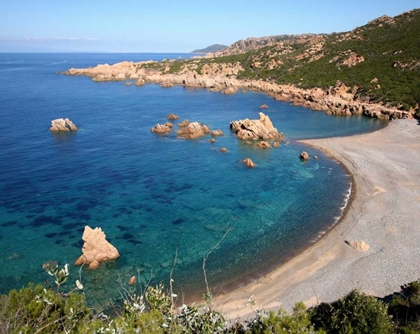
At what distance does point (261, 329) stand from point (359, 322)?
5.41 metres

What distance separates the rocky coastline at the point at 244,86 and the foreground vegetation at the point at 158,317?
69.7 meters

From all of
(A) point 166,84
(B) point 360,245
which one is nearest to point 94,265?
(B) point 360,245

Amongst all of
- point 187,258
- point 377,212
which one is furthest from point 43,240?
point 377,212

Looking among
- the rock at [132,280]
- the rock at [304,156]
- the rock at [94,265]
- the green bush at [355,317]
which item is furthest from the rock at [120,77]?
the green bush at [355,317]

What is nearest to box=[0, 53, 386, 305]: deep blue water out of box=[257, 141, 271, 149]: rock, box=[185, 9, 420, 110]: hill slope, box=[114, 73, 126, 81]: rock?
box=[257, 141, 271, 149]: rock

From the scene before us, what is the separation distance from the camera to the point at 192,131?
62469 millimetres

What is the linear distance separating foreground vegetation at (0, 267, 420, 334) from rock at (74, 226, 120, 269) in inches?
487

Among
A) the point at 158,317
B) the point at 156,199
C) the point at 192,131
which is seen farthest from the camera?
the point at 192,131

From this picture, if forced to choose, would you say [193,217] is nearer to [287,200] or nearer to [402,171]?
[287,200]

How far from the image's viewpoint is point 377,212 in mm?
34875

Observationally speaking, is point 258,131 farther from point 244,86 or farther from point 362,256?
point 244,86

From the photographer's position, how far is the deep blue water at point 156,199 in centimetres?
2750

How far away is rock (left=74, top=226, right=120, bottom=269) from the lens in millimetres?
26672

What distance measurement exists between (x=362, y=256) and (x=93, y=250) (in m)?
22.4
